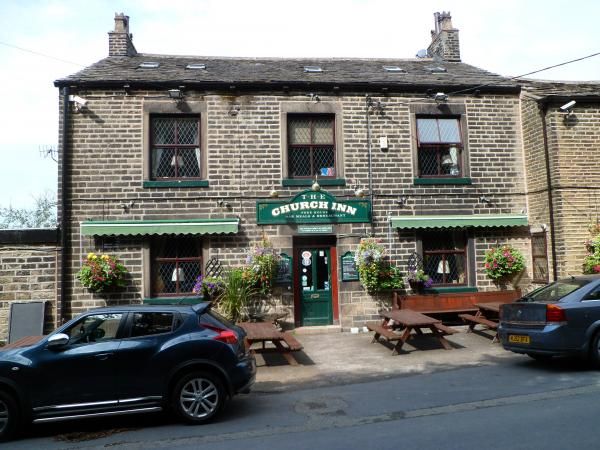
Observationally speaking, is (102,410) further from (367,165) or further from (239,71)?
(239,71)

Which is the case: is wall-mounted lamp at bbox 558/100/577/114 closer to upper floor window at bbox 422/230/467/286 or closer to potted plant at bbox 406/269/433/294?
upper floor window at bbox 422/230/467/286

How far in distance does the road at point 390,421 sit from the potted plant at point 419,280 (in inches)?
170

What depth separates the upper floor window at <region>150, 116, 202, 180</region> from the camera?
11602mm

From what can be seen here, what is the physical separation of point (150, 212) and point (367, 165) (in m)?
5.66

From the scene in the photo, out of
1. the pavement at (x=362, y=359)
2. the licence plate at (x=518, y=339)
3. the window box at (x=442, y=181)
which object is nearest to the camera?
the licence plate at (x=518, y=339)

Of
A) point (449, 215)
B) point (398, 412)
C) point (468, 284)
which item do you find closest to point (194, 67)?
point (449, 215)

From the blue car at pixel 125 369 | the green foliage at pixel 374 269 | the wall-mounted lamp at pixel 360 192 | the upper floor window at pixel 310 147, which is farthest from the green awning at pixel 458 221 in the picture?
the blue car at pixel 125 369

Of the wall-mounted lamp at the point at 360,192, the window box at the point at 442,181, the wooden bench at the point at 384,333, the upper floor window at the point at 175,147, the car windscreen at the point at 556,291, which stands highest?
the upper floor window at the point at 175,147

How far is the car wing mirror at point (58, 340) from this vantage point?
18.2 feet

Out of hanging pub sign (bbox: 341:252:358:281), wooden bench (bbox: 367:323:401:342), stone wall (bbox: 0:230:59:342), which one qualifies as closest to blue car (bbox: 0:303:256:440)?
wooden bench (bbox: 367:323:401:342)

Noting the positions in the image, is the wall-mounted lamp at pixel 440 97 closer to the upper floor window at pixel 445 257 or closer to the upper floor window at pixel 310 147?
the upper floor window at pixel 310 147

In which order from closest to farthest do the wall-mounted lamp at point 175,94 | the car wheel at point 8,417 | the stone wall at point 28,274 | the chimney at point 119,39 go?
the car wheel at point 8,417, the stone wall at point 28,274, the wall-mounted lamp at point 175,94, the chimney at point 119,39

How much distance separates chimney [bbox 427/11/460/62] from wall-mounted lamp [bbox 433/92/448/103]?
171 inches

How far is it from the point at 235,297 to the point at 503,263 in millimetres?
6892
